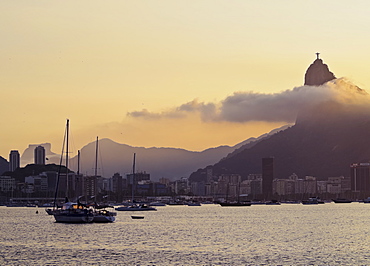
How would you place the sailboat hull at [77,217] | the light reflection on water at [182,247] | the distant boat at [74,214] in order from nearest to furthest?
the light reflection on water at [182,247]
the sailboat hull at [77,217]
the distant boat at [74,214]

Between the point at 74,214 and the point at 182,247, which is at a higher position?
the point at 74,214

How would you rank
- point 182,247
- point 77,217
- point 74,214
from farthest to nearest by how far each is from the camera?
point 74,214 → point 77,217 → point 182,247

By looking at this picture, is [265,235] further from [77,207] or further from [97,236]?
[77,207]

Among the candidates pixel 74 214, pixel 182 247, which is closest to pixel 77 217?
pixel 74 214

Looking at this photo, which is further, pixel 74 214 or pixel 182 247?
pixel 74 214

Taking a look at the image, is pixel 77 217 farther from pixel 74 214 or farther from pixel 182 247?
pixel 182 247

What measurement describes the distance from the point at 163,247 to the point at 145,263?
69.2ft

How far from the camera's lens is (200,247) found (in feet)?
340

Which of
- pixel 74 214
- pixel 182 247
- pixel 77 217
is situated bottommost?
pixel 182 247

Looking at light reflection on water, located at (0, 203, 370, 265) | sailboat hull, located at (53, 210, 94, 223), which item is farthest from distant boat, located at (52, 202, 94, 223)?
light reflection on water, located at (0, 203, 370, 265)

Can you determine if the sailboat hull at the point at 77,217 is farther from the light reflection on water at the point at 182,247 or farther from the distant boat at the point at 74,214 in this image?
the light reflection on water at the point at 182,247

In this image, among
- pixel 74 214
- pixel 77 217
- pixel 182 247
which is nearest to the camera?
pixel 182 247

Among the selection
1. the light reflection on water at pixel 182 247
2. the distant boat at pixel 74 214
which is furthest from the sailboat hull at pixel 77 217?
the light reflection on water at pixel 182 247


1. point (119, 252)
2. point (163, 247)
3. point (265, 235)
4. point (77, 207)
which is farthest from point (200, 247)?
point (77, 207)
